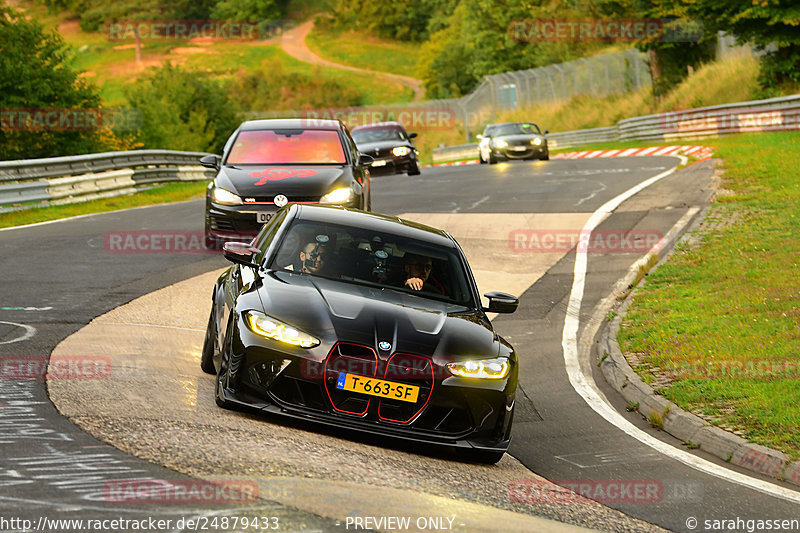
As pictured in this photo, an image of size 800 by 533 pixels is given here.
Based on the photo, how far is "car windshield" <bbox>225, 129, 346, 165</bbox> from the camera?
15.7 m

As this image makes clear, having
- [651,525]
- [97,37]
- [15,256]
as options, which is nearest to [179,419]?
[651,525]

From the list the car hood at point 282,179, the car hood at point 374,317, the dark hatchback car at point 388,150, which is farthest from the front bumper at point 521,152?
the car hood at point 374,317

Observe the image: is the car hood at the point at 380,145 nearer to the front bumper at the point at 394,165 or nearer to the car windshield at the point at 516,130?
the front bumper at the point at 394,165

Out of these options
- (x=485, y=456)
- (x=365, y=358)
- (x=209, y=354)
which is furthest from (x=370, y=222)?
(x=485, y=456)

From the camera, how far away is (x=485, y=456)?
745cm

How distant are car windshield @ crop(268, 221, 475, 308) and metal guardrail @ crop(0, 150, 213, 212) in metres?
14.8

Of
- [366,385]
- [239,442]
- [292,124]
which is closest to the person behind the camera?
[239,442]

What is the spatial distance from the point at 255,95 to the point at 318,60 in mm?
22311

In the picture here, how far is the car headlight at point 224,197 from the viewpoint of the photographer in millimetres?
14800

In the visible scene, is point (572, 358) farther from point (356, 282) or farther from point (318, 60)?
point (318, 60)

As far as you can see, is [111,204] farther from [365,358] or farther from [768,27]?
[768,27]

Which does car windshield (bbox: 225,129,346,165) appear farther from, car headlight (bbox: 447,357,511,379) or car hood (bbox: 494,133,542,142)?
car hood (bbox: 494,133,542,142)

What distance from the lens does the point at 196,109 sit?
5088cm

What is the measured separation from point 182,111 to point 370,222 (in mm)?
42828
